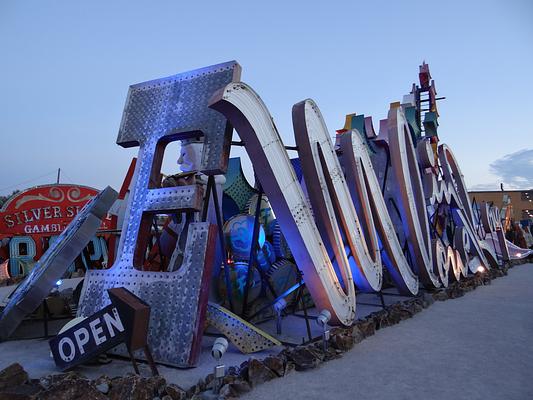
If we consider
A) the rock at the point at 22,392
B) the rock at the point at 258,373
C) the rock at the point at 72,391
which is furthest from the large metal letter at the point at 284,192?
the rock at the point at 22,392

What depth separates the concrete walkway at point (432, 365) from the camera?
4332mm

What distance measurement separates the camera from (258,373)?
15.0 feet

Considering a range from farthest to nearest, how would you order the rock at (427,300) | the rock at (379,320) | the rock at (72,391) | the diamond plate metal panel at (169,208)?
1. the rock at (427,300)
2. the rock at (379,320)
3. the diamond plate metal panel at (169,208)
4. the rock at (72,391)

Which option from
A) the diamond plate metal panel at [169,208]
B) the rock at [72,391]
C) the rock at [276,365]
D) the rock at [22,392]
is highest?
the diamond plate metal panel at [169,208]

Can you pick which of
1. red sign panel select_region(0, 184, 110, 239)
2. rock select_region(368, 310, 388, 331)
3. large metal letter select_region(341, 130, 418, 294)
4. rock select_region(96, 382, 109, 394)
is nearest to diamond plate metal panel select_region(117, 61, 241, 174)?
rock select_region(96, 382, 109, 394)

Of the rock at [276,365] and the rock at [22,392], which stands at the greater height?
the rock at [22,392]

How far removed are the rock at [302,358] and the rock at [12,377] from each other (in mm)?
3139

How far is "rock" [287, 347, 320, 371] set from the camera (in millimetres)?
5059

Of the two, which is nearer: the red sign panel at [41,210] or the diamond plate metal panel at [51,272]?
the diamond plate metal panel at [51,272]

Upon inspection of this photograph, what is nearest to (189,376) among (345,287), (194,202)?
(194,202)

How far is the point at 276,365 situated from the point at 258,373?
35 cm

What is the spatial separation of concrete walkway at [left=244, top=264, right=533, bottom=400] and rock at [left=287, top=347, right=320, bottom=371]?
0.10 metres

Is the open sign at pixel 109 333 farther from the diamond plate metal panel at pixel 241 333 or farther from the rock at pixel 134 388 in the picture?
the diamond plate metal panel at pixel 241 333

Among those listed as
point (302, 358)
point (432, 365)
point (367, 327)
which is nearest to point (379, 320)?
point (367, 327)
